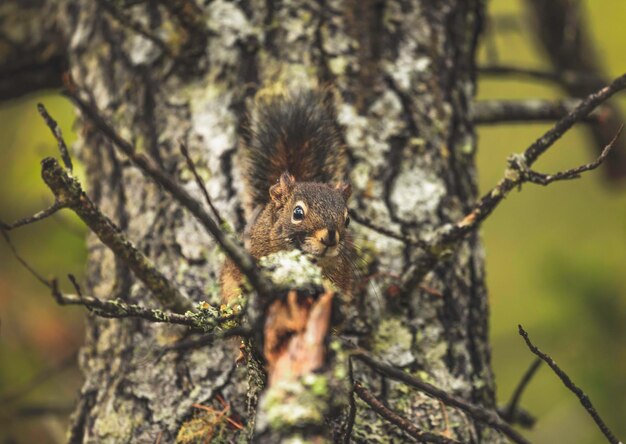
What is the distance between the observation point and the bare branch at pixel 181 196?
3.27 feet

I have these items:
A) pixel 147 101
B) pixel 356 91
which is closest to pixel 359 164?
pixel 356 91

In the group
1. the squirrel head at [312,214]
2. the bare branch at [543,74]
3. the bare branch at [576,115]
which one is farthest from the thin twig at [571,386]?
the bare branch at [543,74]

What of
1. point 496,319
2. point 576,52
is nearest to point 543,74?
point 576,52

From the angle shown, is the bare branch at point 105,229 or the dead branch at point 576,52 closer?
the bare branch at point 105,229

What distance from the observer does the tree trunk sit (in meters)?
1.91

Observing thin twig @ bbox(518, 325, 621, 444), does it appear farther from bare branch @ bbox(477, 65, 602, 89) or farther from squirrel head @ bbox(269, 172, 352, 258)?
bare branch @ bbox(477, 65, 602, 89)

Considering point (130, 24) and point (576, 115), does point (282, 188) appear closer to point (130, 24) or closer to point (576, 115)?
point (130, 24)

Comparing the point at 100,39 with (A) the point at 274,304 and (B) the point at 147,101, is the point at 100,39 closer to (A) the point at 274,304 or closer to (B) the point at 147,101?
(B) the point at 147,101

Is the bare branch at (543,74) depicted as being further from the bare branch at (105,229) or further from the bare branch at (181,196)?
the bare branch at (181,196)

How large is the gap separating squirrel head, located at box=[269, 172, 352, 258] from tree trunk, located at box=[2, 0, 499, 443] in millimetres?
126

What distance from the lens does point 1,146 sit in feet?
12.2

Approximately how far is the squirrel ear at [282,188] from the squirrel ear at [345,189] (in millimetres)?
128

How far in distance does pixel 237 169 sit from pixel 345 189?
0.32 m

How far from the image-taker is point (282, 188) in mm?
2086
